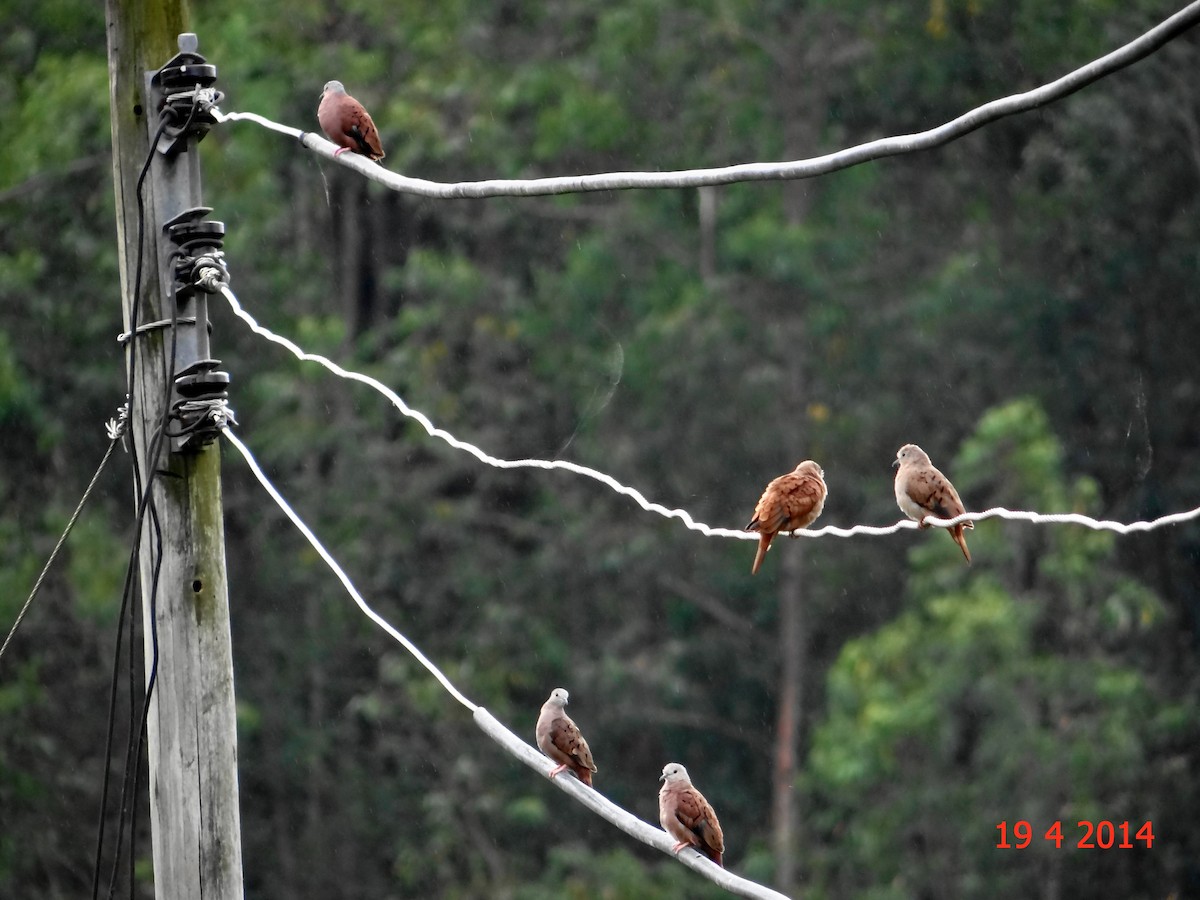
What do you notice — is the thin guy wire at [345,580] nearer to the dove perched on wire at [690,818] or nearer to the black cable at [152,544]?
the black cable at [152,544]

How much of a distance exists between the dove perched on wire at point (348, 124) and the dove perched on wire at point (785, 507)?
86.4 inches

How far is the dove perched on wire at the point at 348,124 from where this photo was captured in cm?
729

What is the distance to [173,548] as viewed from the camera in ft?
14.2

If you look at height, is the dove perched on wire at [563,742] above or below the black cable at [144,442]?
below

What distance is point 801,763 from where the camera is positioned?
63.6 feet

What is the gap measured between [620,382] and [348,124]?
11.3 metres

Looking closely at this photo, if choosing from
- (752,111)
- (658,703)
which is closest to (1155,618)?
(658,703)

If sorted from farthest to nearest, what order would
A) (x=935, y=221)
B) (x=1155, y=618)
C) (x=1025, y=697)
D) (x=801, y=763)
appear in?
(x=935, y=221) → (x=801, y=763) → (x=1155, y=618) → (x=1025, y=697)

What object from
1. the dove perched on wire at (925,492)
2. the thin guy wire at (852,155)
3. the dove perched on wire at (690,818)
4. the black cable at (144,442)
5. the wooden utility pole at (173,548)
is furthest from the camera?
the dove perched on wire at (925,492)

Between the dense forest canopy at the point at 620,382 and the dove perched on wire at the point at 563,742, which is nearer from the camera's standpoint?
the dove perched on wire at the point at 563,742

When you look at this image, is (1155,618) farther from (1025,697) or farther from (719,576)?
(719,576)

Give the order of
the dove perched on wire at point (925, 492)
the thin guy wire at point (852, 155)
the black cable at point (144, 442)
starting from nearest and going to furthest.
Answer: the thin guy wire at point (852, 155)
the black cable at point (144, 442)
the dove perched on wire at point (925, 492)

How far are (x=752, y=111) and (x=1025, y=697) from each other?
6929 mm

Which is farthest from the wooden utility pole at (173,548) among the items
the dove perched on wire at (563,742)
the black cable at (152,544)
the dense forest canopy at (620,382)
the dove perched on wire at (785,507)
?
the dense forest canopy at (620,382)
